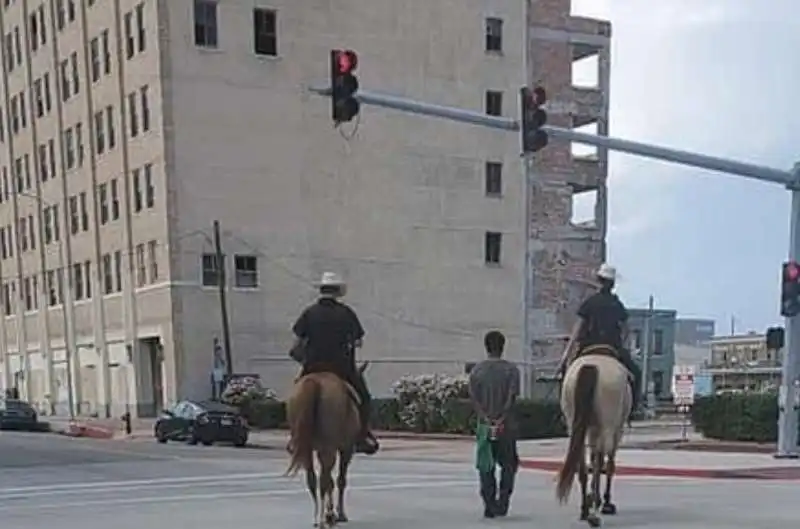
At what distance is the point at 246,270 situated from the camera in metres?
54.3

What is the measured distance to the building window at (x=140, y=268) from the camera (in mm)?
54688

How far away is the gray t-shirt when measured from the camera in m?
12.3

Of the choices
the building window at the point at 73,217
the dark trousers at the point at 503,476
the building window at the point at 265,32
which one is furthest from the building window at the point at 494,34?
the dark trousers at the point at 503,476

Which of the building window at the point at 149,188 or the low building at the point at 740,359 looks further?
the low building at the point at 740,359

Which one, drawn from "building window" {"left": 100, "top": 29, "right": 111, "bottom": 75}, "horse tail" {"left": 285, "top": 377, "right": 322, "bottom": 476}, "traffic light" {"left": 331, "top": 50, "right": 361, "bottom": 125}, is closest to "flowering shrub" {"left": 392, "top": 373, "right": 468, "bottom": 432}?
"traffic light" {"left": 331, "top": 50, "right": 361, "bottom": 125}

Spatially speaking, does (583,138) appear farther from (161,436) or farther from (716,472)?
(161,436)

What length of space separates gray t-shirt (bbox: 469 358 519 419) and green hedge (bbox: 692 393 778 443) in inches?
634

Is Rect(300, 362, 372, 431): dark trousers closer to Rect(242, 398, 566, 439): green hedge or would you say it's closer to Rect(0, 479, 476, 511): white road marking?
Rect(0, 479, 476, 511): white road marking

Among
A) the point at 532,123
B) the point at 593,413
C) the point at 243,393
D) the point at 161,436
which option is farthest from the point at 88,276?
the point at 593,413

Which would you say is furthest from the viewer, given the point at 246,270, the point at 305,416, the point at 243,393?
the point at 246,270

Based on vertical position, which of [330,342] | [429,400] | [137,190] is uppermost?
[137,190]

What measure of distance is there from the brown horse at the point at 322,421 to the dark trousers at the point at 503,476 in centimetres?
167

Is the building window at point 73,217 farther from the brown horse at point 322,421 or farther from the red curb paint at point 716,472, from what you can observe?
the brown horse at point 322,421

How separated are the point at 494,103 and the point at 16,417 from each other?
28.1m
